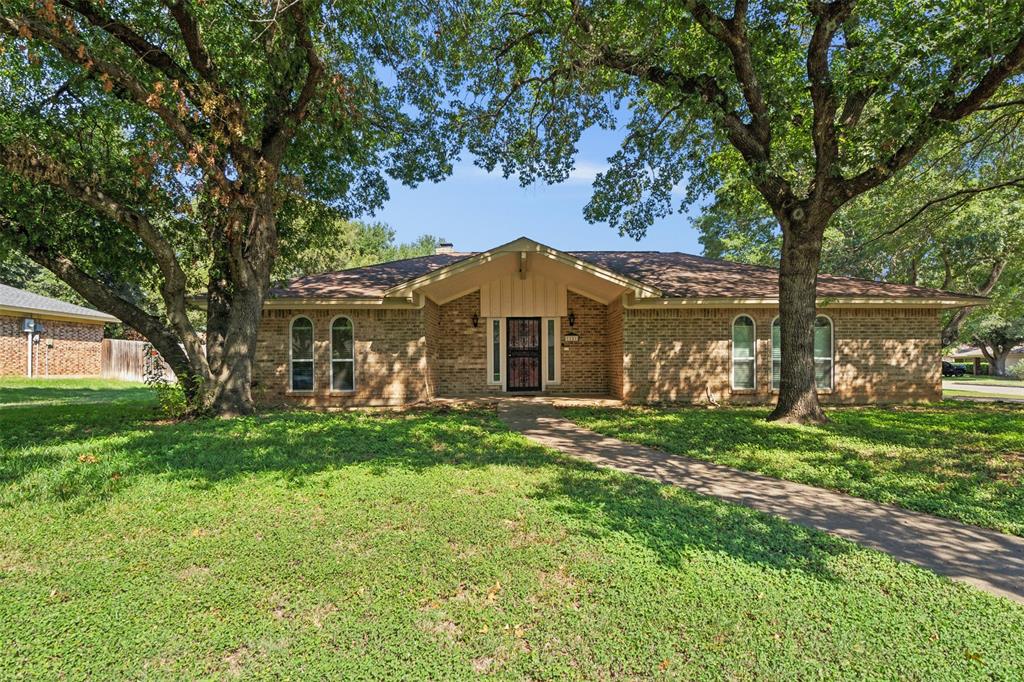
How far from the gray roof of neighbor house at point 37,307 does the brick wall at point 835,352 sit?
1948 cm

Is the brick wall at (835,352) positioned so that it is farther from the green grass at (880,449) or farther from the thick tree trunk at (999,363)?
the thick tree trunk at (999,363)

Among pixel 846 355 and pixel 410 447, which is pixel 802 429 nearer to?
pixel 846 355

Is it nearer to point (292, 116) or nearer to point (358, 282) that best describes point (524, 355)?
point (358, 282)

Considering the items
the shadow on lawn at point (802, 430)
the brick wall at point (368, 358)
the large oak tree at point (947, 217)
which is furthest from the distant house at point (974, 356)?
the brick wall at point (368, 358)

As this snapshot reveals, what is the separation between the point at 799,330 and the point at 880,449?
275 centimetres

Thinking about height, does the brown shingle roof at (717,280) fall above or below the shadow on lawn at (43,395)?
above

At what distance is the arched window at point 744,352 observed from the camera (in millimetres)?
12438

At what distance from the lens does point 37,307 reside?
1986 centimetres

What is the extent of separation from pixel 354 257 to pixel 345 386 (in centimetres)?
2644

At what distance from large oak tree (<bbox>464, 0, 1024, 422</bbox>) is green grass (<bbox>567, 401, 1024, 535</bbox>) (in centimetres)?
136

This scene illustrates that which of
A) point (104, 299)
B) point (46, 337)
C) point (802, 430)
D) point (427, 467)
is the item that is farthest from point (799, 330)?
point (46, 337)

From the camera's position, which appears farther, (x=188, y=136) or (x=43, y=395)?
(x=43, y=395)

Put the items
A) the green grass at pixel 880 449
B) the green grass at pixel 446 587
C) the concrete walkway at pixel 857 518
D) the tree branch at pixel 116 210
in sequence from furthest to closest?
1. the tree branch at pixel 116 210
2. the green grass at pixel 880 449
3. the concrete walkway at pixel 857 518
4. the green grass at pixel 446 587

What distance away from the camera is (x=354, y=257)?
36.7 metres
